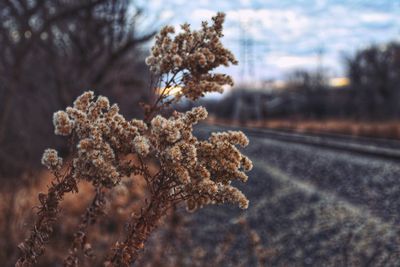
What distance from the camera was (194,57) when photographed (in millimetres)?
3062

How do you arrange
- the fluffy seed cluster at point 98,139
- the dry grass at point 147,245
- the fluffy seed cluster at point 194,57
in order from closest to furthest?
the fluffy seed cluster at point 98,139, the fluffy seed cluster at point 194,57, the dry grass at point 147,245

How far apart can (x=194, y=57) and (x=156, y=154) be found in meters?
0.66

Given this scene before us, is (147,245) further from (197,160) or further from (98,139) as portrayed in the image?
(98,139)

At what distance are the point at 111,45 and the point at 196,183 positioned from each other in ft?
36.3

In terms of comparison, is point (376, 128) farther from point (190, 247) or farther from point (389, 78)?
point (389, 78)

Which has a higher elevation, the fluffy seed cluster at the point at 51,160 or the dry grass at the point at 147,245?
the fluffy seed cluster at the point at 51,160

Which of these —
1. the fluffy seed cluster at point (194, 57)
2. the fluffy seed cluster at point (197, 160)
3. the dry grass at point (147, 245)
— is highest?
the fluffy seed cluster at point (194, 57)

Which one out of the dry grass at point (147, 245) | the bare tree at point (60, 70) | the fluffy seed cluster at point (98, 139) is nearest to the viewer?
the fluffy seed cluster at point (98, 139)

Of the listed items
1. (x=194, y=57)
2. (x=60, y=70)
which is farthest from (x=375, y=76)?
(x=194, y=57)

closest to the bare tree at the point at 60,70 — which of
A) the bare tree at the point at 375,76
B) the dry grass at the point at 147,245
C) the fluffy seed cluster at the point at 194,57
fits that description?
the dry grass at the point at 147,245

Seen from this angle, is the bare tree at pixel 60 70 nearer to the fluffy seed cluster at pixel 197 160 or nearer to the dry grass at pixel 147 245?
the dry grass at pixel 147 245

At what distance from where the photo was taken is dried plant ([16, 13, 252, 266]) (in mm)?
2641

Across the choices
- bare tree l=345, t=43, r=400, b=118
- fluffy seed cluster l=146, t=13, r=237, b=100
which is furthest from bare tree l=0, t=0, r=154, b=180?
bare tree l=345, t=43, r=400, b=118

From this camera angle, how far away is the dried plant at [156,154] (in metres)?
2.64
